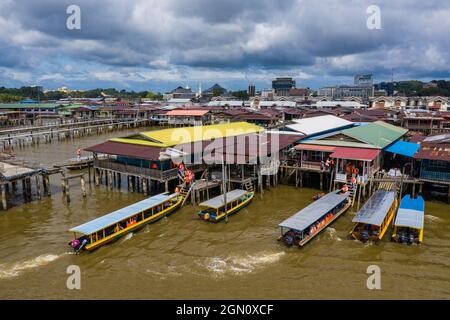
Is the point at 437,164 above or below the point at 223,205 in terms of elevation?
above


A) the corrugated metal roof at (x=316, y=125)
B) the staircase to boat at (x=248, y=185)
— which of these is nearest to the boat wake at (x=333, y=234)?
the staircase to boat at (x=248, y=185)

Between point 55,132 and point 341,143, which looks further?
point 55,132

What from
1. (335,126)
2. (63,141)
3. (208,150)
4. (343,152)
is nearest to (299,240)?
(343,152)

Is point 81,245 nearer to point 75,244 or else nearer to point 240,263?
point 75,244

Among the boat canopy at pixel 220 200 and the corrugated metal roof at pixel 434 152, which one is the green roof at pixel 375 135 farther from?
the boat canopy at pixel 220 200

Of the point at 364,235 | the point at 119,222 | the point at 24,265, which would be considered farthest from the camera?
the point at 119,222

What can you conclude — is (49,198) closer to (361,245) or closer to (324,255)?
(324,255)

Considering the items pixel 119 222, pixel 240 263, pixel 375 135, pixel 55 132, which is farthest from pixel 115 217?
pixel 55 132
